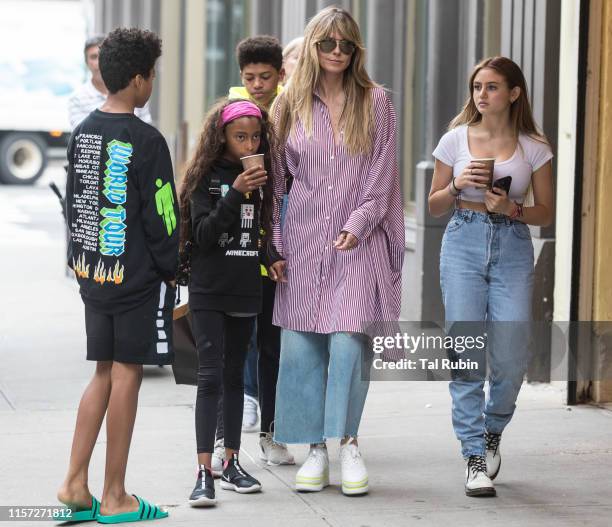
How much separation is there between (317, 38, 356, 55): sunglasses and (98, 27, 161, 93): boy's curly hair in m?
0.88

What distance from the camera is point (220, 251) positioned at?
573 centimetres

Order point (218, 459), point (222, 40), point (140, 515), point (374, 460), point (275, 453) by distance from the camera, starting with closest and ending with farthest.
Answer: point (140, 515)
point (218, 459)
point (275, 453)
point (374, 460)
point (222, 40)

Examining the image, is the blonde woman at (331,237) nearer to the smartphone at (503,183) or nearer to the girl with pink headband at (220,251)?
the girl with pink headband at (220,251)

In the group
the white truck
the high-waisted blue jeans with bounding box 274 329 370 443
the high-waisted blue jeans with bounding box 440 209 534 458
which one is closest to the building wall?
the high-waisted blue jeans with bounding box 440 209 534 458

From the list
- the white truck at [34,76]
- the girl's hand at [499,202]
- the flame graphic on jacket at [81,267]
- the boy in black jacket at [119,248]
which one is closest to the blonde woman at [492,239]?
the girl's hand at [499,202]

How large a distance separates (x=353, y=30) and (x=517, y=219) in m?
1.09

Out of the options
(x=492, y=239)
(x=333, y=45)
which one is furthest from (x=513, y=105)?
(x=333, y=45)

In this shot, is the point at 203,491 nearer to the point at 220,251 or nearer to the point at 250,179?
the point at 220,251

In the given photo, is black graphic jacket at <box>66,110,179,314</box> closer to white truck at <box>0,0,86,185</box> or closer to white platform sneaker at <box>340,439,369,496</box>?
white platform sneaker at <box>340,439,369,496</box>

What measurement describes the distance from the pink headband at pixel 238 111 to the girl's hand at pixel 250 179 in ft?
0.94

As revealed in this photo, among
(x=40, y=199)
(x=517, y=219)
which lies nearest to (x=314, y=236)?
(x=517, y=219)

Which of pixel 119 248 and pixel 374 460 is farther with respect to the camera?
pixel 374 460

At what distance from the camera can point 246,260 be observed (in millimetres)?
5758

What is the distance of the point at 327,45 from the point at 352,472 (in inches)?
72.8
